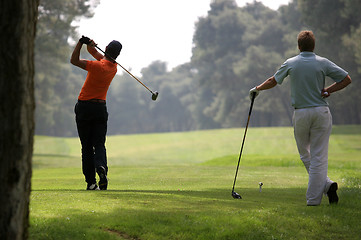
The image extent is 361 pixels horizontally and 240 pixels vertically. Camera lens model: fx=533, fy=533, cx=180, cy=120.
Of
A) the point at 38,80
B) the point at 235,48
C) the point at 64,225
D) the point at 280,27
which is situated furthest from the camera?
the point at 235,48

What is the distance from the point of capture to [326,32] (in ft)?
156

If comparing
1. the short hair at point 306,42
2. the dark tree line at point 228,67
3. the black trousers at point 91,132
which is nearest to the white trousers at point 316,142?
the short hair at point 306,42

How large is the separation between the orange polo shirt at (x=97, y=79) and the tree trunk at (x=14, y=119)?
431cm

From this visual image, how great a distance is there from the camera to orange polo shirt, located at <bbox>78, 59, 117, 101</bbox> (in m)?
8.93

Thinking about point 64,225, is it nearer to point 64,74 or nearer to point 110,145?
point 110,145

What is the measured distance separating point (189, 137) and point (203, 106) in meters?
53.0

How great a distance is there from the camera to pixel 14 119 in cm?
449

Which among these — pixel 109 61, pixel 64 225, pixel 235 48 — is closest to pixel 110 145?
pixel 109 61

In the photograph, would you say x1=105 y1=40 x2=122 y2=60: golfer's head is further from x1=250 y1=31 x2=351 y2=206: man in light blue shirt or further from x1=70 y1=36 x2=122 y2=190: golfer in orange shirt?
x1=250 y1=31 x2=351 y2=206: man in light blue shirt

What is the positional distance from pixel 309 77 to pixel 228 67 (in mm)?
75923

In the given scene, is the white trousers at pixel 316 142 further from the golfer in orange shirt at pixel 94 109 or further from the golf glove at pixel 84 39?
the golf glove at pixel 84 39

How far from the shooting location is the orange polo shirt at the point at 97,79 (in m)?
8.93

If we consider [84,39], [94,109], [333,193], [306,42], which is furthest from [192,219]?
[84,39]

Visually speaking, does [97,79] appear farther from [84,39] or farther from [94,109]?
[84,39]
